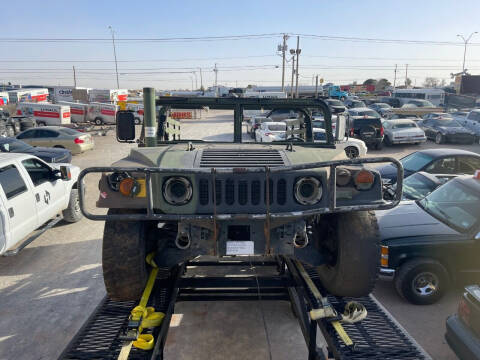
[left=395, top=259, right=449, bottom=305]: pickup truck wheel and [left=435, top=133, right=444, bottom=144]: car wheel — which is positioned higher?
[left=435, top=133, right=444, bottom=144]: car wheel

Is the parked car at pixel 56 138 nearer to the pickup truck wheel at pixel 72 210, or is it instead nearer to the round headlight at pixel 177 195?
the pickup truck wheel at pixel 72 210

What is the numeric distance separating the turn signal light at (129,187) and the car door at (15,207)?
2900 millimetres

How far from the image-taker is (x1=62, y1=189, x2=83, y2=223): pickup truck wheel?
715cm

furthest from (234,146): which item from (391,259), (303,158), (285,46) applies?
(285,46)

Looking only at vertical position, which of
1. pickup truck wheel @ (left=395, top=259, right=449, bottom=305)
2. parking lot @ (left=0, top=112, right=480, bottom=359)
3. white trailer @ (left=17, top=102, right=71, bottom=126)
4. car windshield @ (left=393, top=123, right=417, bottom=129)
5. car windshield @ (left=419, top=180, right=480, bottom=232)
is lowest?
parking lot @ (left=0, top=112, right=480, bottom=359)

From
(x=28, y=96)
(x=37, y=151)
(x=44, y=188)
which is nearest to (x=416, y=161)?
(x=44, y=188)

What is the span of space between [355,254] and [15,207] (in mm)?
4606

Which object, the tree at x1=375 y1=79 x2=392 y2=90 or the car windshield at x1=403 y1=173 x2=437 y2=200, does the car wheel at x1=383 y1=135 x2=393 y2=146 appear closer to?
the car windshield at x1=403 y1=173 x2=437 y2=200

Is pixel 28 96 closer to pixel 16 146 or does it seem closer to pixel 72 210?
pixel 16 146

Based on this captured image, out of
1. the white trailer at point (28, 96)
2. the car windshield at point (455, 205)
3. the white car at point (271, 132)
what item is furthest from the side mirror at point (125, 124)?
the white trailer at point (28, 96)

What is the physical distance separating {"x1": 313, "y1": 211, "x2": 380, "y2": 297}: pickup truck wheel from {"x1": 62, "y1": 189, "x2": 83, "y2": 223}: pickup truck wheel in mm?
5400

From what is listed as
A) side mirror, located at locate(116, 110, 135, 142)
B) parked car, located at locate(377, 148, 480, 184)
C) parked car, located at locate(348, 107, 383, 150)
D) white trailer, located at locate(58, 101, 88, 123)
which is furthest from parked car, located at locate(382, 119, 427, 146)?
white trailer, located at locate(58, 101, 88, 123)

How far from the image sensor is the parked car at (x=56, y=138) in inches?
586

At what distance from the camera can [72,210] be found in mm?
7250
